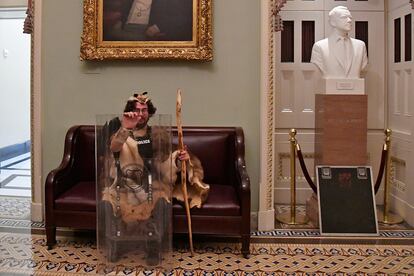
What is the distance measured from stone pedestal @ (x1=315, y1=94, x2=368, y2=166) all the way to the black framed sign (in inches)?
3.8

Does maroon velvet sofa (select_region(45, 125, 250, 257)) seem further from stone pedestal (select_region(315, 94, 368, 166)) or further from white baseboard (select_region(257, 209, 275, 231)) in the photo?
stone pedestal (select_region(315, 94, 368, 166))

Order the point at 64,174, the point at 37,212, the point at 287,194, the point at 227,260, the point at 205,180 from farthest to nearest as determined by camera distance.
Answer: the point at 287,194
the point at 37,212
the point at 205,180
the point at 64,174
the point at 227,260

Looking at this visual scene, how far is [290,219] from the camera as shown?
496 cm

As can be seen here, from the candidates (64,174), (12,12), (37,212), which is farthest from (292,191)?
(12,12)

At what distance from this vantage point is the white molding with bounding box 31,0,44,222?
4.81 m

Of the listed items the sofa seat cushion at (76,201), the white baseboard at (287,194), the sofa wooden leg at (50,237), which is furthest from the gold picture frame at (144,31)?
the white baseboard at (287,194)

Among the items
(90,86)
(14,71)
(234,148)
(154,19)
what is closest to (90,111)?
(90,86)

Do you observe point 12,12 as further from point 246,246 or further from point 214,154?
point 246,246

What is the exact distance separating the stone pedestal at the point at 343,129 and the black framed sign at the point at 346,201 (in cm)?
10

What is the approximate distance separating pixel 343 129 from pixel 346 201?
682 millimetres

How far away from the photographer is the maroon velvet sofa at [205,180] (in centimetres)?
392

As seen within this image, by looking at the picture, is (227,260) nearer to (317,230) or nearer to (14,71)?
(317,230)

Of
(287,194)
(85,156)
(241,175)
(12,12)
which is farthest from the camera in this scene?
(12,12)

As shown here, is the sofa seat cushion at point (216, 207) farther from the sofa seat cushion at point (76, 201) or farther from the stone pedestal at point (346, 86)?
the stone pedestal at point (346, 86)
